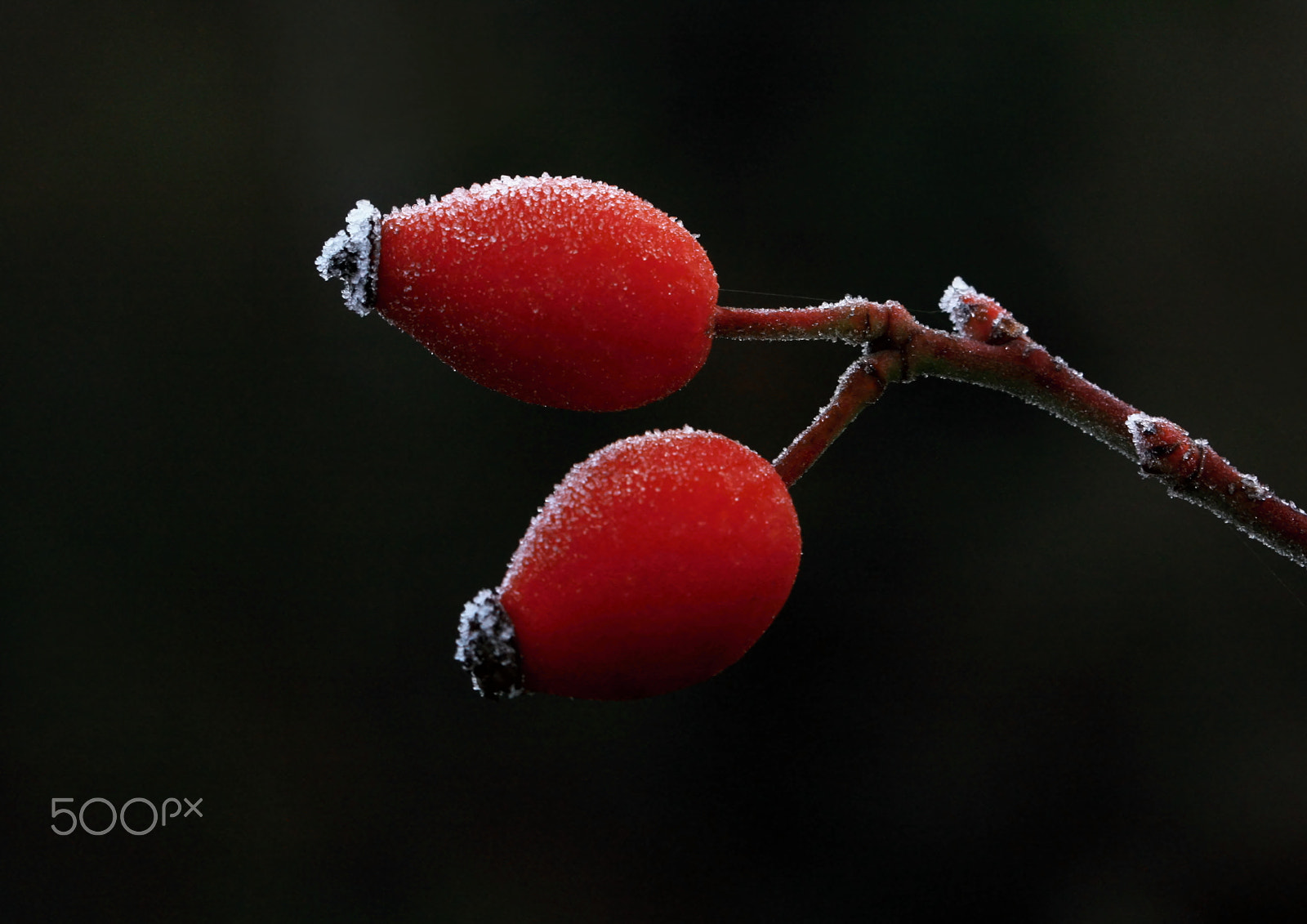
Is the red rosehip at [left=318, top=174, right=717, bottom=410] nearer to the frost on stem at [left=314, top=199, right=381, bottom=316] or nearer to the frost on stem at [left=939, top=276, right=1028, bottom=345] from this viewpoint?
the frost on stem at [left=314, top=199, right=381, bottom=316]

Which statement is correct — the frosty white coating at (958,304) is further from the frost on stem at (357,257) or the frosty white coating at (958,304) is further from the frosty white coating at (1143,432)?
Result: the frost on stem at (357,257)

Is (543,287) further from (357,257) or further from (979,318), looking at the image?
(979,318)

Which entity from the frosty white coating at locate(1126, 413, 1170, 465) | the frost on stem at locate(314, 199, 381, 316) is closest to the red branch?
the frosty white coating at locate(1126, 413, 1170, 465)

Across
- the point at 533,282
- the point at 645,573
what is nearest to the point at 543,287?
the point at 533,282

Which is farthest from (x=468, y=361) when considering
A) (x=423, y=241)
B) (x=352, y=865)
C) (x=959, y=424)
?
(x=352, y=865)

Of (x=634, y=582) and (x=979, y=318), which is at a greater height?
(x=979, y=318)

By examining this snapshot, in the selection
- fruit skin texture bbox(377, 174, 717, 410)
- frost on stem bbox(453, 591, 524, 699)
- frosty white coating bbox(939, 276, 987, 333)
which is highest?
frosty white coating bbox(939, 276, 987, 333)
